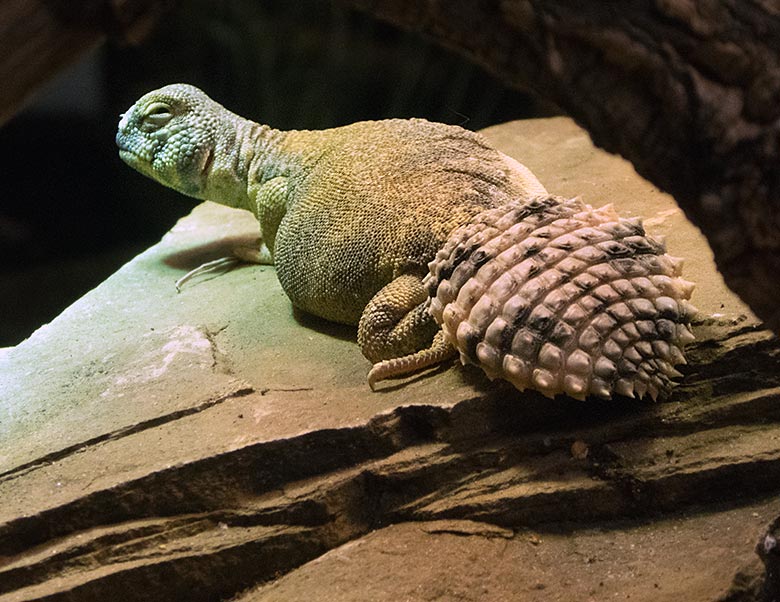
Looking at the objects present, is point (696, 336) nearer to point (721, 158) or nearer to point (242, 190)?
point (721, 158)

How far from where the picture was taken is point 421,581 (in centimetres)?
240

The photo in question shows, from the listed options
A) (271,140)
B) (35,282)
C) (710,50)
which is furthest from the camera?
(35,282)

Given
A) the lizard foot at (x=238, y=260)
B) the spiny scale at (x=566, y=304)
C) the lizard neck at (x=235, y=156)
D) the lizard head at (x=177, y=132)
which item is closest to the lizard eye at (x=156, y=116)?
the lizard head at (x=177, y=132)

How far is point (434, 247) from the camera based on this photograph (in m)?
3.18

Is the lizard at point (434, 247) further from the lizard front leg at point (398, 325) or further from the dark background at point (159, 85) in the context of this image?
the dark background at point (159, 85)

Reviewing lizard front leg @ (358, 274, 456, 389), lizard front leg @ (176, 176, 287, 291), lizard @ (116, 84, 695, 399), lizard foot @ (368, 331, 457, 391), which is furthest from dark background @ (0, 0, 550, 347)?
lizard foot @ (368, 331, 457, 391)

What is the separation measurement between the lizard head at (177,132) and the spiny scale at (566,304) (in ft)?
7.53

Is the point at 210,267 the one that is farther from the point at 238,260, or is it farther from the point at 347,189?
the point at 347,189

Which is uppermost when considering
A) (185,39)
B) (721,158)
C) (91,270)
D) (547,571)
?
(721,158)

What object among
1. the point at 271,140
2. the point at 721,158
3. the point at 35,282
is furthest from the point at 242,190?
the point at 721,158

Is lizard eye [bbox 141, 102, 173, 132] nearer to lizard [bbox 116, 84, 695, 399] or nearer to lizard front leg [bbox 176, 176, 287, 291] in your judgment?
lizard [bbox 116, 84, 695, 399]

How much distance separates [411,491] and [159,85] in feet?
10.3

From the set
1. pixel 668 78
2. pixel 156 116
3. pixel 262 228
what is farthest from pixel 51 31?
pixel 156 116

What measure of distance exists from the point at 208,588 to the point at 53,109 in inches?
101
